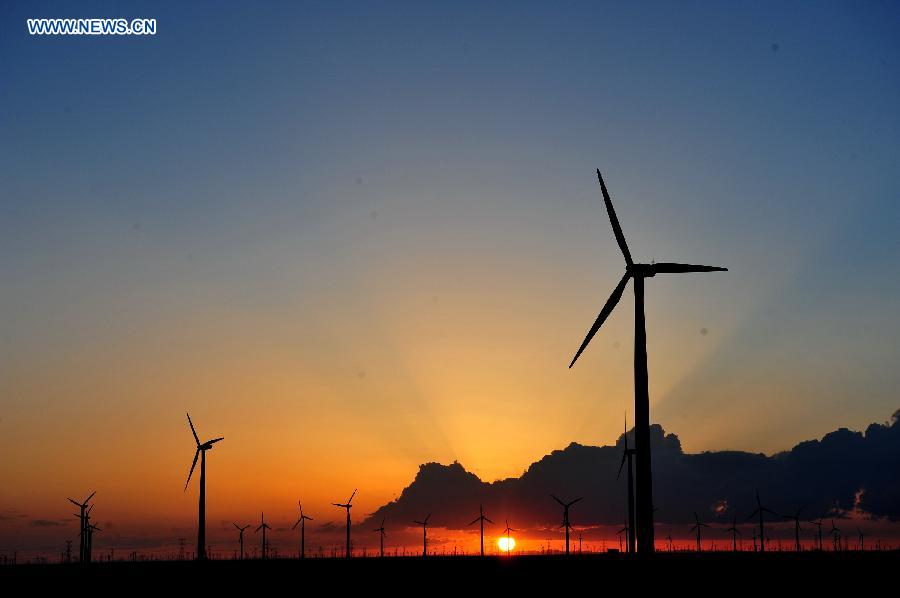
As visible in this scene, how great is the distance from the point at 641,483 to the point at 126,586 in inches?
2753

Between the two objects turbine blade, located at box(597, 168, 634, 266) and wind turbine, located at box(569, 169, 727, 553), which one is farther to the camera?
turbine blade, located at box(597, 168, 634, 266)

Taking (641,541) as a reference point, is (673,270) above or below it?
above

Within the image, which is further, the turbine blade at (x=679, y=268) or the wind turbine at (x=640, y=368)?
the turbine blade at (x=679, y=268)

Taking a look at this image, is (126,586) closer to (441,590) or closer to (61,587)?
(61,587)

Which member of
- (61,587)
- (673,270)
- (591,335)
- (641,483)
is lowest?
(61,587)

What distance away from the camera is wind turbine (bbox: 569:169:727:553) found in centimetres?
7894

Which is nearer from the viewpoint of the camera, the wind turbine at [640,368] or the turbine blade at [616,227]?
the wind turbine at [640,368]

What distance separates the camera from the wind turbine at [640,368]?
78.9 metres

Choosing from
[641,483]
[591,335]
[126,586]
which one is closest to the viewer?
[641,483]

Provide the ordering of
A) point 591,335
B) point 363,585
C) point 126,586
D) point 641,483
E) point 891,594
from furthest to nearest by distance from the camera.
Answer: point 126,586, point 363,585, point 591,335, point 891,594, point 641,483

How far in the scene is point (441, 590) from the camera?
329ft

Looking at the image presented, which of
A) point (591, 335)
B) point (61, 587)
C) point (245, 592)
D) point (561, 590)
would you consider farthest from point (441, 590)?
point (61, 587)

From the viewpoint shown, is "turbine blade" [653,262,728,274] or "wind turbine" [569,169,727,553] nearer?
"wind turbine" [569,169,727,553]

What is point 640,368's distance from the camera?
8238cm
